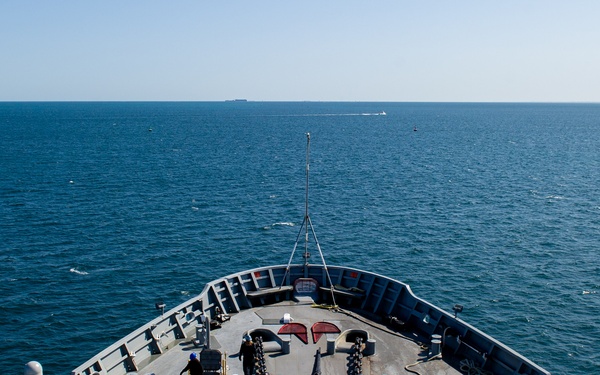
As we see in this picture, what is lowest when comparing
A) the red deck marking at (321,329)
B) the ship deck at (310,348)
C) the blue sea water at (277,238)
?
the blue sea water at (277,238)

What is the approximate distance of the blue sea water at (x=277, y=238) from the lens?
44.6m

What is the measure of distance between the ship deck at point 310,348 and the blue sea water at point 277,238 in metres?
17.0

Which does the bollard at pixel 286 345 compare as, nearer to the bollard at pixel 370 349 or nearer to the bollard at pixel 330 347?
the bollard at pixel 330 347

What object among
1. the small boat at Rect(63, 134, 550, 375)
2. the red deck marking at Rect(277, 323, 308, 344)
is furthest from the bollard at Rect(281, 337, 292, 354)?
the red deck marking at Rect(277, 323, 308, 344)

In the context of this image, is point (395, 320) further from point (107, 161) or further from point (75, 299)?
point (107, 161)

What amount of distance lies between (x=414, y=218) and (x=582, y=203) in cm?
3046

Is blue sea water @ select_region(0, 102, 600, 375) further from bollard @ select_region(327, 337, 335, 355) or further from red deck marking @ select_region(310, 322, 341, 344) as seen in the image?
bollard @ select_region(327, 337, 335, 355)

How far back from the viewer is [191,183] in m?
99.2

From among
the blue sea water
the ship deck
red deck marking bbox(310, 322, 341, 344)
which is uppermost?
red deck marking bbox(310, 322, 341, 344)

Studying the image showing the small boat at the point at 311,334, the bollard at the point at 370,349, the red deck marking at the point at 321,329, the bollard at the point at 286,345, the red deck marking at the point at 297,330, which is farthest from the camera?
the red deck marking at the point at 321,329

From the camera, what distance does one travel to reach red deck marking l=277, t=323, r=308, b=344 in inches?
982

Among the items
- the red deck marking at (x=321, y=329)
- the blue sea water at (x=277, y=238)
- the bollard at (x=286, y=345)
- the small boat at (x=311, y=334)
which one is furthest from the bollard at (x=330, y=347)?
the blue sea water at (x=277, y=238)

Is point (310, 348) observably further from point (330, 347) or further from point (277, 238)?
point (277, 238)

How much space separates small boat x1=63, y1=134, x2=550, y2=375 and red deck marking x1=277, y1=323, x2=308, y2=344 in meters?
0.05
